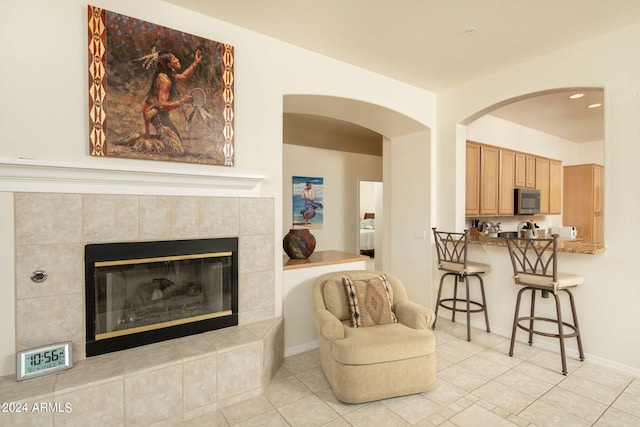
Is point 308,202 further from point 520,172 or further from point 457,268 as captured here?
point 520,172

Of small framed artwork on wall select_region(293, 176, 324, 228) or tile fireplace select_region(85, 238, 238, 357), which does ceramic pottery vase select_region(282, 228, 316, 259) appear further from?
small framed artwork on wall select_region(293, 176, 324, 228)

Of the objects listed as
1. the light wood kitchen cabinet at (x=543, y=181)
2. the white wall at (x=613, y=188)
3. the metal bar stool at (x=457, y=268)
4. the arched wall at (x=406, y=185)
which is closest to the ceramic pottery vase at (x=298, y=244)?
the arched wall at (x=406, y=185)

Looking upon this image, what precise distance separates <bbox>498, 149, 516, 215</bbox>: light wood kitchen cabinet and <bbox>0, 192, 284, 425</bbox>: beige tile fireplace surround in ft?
13.2

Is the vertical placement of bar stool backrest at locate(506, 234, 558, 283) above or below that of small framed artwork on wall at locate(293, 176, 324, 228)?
below

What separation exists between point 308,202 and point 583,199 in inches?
208

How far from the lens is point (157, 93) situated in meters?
2.23

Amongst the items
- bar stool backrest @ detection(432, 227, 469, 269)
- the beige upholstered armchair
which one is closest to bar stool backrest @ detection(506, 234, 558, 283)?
bar stool backrest @ detection(432, 227, 469, 269)

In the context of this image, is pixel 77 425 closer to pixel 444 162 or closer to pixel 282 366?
pixel 282 366

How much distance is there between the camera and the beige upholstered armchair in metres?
2.12

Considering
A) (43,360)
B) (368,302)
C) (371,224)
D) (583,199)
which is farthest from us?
(371,224)

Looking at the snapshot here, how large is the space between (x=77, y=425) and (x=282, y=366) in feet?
4.67

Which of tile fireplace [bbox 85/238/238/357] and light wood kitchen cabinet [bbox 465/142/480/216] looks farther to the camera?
light wood kitchen cabinet [bbox 465/142/480/216]

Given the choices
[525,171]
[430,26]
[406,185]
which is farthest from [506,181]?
[430,26]

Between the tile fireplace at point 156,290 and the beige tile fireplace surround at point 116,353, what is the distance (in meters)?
0.06
